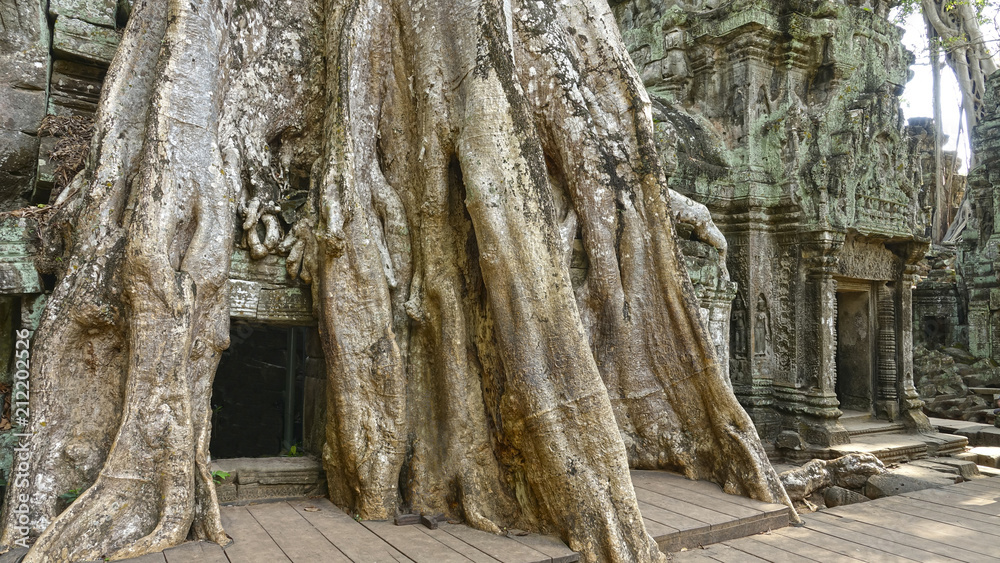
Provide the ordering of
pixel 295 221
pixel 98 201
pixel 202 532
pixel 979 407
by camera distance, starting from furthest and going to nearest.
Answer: pixel 979 407 < pixel 295 221 < pixel 98 201 < pixel 202 532

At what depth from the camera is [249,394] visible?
264 inches

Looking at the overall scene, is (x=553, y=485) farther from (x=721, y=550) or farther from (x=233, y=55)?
(x=233, y=55)

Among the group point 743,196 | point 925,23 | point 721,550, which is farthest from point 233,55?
point 925,23

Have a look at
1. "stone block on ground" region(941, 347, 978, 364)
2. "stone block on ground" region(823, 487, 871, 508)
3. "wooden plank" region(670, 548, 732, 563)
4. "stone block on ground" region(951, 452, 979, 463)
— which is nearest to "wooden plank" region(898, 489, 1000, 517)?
"stone block on ground" region(823, 487, 871, 508)

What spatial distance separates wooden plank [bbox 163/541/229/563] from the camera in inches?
113

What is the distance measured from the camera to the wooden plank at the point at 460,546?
9.75ft

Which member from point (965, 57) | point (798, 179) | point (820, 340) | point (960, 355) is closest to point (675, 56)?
point (798, 179)

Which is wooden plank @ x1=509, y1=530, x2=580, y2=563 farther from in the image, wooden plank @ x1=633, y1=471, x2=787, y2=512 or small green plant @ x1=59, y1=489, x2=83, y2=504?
small green plant @ x1=59, y1=489, x2=83, y2=504

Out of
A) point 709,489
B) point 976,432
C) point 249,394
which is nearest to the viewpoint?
point 709,489

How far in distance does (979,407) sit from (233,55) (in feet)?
34.5

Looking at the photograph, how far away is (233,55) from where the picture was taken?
13.5 feet

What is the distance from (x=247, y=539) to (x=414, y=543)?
72 cm

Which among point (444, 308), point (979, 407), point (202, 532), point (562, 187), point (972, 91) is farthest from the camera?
point (972, 91)

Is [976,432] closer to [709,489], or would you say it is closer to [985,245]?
[709,489]
